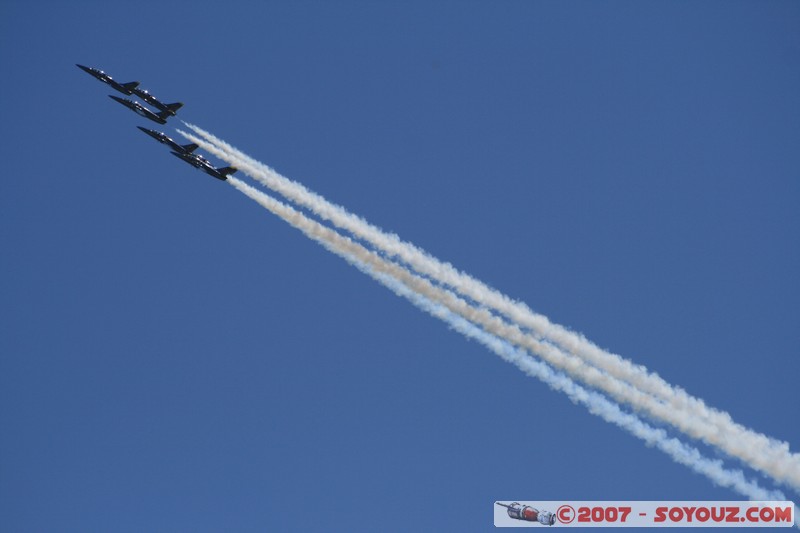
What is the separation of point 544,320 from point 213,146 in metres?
24.1

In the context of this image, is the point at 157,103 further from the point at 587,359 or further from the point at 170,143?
the point at 587,359

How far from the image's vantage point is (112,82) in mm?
80500

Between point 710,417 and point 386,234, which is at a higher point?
point 386,234

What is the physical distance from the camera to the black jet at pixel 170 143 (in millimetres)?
77562

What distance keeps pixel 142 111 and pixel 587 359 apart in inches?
1263

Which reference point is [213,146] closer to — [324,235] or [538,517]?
[324,235]

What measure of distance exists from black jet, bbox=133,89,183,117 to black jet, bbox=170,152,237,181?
4.38m

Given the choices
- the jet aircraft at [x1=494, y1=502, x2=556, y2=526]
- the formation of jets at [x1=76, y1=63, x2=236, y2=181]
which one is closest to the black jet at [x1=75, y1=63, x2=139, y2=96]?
the formation of jets at [x1=76, y1=63, x2=236, y2=181]

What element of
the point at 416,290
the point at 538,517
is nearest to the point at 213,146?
the point at 416,290

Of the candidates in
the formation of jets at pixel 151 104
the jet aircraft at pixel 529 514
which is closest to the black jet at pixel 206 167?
the formation of jets at pixel 151 104

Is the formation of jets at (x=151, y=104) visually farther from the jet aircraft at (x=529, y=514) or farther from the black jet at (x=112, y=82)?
the jet aircraft at (x=529, y=514)

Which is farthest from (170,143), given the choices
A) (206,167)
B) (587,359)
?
(587,359)

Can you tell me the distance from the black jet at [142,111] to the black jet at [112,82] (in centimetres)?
87

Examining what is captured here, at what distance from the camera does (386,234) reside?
73812mm
